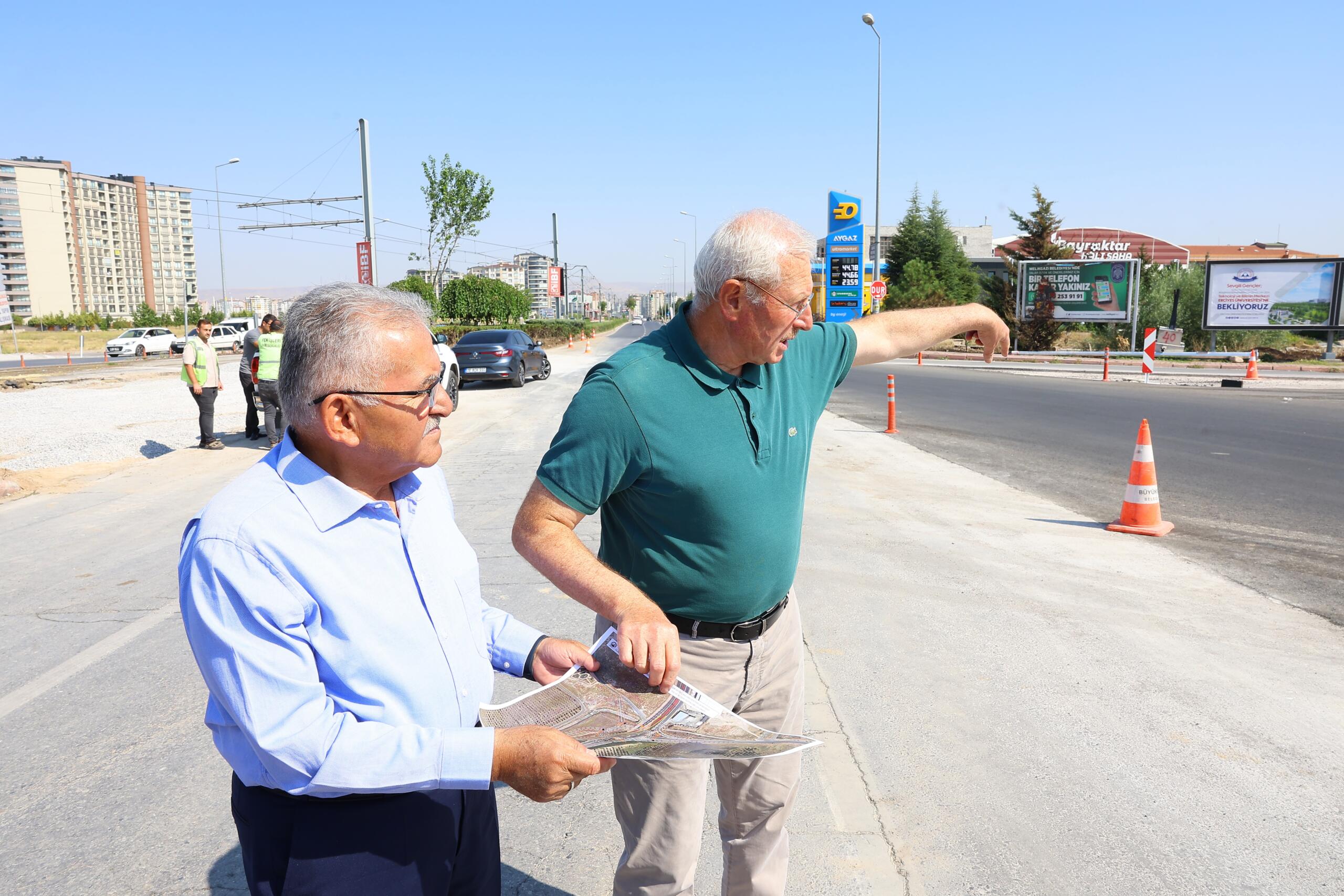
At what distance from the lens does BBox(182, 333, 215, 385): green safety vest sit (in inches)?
498

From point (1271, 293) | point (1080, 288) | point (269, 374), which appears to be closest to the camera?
point (269, 374)

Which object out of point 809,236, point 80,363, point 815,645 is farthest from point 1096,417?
point 80,363

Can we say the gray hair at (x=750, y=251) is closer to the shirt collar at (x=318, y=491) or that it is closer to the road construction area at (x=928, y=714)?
the shirt collar at (x=318, y=491)

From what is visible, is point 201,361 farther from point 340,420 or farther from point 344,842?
point 344,842

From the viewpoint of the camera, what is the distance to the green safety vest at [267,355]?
40.3 ft

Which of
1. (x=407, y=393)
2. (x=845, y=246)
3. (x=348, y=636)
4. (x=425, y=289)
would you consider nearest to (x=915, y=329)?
(x=407, y=393)

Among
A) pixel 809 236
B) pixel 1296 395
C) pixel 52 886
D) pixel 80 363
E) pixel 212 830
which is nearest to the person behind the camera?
pixel 809 236

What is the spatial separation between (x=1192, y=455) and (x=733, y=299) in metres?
12.2

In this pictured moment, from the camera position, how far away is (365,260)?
26203mm

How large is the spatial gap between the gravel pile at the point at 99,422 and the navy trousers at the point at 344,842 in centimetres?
1248

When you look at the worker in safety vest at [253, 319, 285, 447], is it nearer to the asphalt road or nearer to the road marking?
the road marking

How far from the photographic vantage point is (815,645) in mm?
4863

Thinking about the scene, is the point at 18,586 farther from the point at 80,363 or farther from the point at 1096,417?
the point at 80,363

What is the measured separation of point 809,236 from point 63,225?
136 meters
